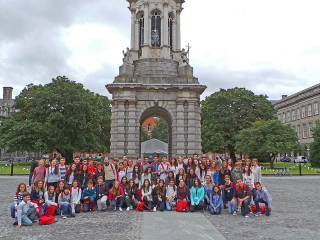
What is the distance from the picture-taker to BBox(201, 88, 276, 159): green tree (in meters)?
61.1

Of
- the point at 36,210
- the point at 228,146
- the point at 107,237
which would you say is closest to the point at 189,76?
the point at 36,210

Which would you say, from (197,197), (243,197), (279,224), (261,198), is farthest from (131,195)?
(279,224)

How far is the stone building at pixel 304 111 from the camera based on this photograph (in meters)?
76.0

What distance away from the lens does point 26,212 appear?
11.8 metres

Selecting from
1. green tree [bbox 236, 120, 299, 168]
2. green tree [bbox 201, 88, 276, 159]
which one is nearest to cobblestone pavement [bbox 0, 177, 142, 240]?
green tree [bbox 236, 120, 299, 168]

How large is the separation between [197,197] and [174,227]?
148 inches

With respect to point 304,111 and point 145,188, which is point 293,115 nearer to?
point 304,111

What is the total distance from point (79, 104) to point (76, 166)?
1276 inches

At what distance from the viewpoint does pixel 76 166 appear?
15.1 meters

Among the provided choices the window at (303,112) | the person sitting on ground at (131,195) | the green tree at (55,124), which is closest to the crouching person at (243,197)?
the person sitting on ground at (131,195)

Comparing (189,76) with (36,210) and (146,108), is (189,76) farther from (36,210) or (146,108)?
(36,210)

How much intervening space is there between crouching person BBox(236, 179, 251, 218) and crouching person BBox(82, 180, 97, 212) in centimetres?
553

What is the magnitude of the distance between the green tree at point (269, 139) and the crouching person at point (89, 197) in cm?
3659

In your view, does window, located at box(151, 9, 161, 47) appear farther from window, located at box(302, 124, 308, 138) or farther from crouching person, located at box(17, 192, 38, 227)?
window, located at box(302, 124, 308, 138)
